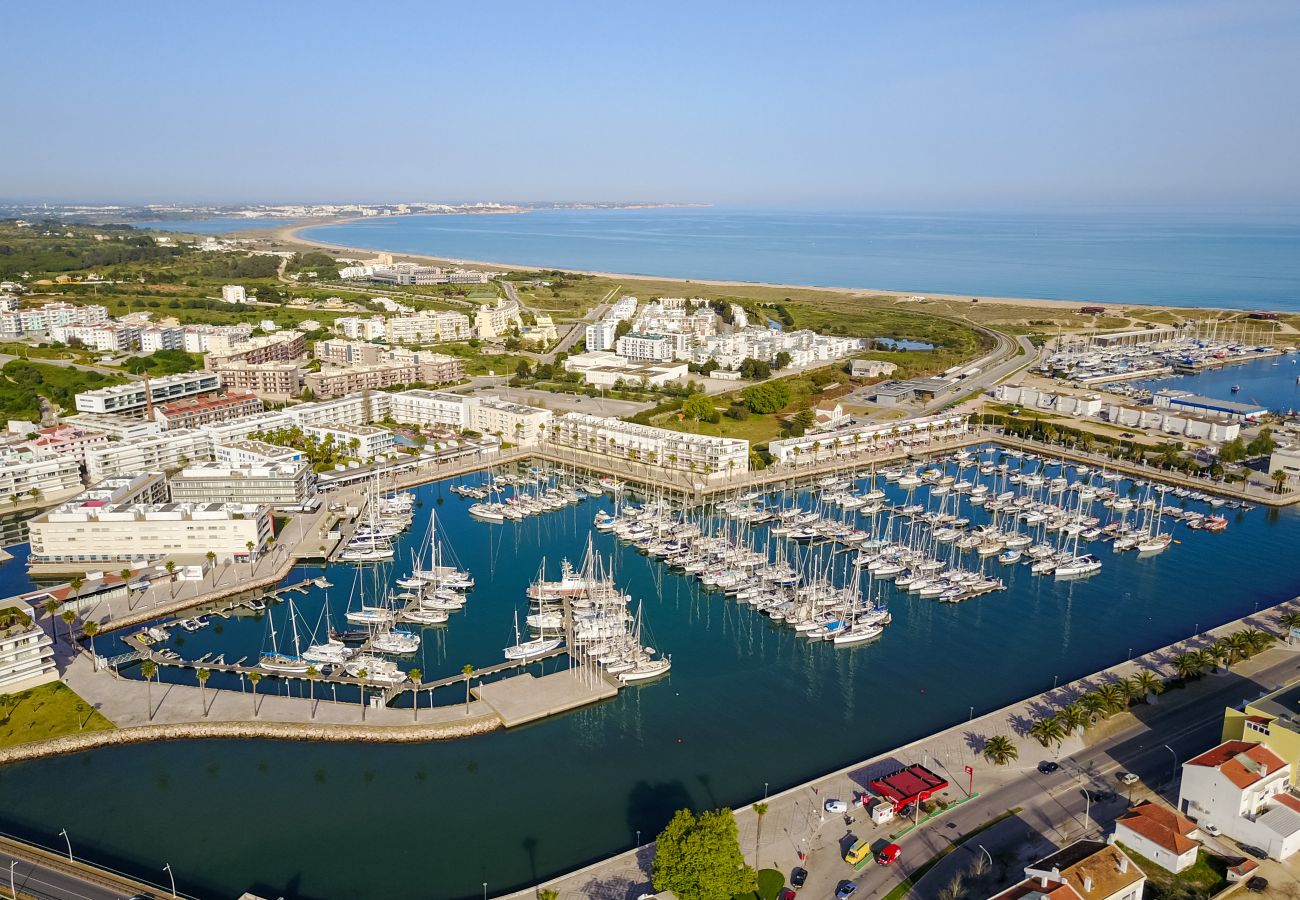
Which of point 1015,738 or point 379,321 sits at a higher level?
point 379,321

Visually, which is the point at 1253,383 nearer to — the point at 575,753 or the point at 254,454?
the point at 575,753

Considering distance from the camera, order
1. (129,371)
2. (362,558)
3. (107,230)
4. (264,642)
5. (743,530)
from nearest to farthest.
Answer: (264,642) < (362,558) < (743,530) < (129,371) < (107,230)

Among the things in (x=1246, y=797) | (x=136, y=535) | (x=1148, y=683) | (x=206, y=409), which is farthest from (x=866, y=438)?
(x=206, y=409)

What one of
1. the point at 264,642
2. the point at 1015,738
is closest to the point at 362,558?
the point at 264,642

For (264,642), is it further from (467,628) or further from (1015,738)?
(1015,738)

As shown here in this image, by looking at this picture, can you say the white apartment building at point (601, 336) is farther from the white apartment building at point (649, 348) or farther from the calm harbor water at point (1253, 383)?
the calm harbor water at point (1253, 383)

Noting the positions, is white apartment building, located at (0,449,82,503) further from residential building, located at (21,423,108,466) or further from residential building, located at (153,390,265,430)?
residential building, located at (153,390,265,430)

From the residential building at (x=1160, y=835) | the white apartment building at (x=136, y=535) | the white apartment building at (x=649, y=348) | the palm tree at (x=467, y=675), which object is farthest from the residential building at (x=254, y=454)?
the white apartment building at (x=649, y=348)
